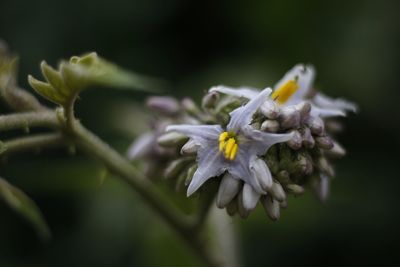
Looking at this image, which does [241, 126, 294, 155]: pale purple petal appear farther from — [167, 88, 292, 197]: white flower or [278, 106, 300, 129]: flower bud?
[278, 106, 300, 129]: flower bud

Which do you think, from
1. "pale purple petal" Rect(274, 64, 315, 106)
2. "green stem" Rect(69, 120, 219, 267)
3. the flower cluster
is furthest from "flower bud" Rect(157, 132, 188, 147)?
"pale purple petal" Rect(274, 64, 315, 106)

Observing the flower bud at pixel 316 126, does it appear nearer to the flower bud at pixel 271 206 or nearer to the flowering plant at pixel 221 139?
the flowering plant at pixel 221 139

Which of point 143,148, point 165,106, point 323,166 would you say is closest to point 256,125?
point 323,166

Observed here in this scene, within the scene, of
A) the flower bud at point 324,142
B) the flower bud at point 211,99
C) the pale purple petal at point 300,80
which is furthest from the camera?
the pale purple petal at point 300,80

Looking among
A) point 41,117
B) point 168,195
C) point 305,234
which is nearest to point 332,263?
point 305,234

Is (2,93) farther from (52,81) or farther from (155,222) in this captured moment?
(155,222)

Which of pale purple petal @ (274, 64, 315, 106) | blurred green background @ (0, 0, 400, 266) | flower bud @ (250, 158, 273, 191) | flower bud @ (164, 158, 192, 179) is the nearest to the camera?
flower bud @ (250, 158, 273, 191)

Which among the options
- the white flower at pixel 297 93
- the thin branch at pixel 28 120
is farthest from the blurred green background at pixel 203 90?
the thin branch at pixel 28 120
